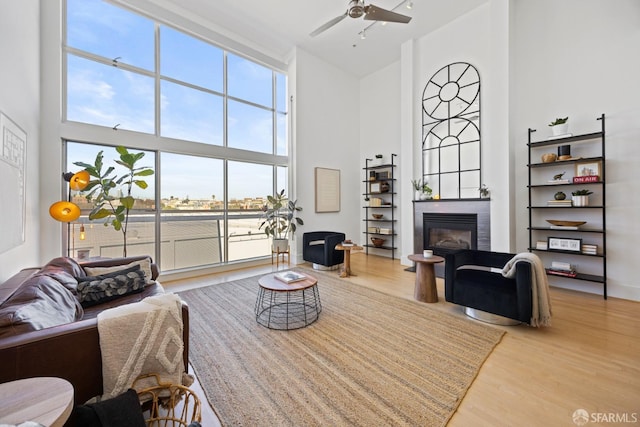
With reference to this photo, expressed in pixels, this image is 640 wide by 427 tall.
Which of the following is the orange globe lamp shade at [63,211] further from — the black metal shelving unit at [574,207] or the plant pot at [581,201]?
the plant pot at [581,201]

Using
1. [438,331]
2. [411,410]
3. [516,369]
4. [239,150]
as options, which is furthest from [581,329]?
[239,150]

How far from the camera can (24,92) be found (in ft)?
9.07

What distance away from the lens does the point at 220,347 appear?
2416mm

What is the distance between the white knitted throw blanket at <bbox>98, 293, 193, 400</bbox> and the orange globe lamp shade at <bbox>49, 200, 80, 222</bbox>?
2.42 m

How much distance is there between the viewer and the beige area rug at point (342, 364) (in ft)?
5.46

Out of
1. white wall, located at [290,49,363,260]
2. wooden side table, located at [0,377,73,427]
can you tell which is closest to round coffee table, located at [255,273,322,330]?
wooden side table, located at [0,377,73,427]

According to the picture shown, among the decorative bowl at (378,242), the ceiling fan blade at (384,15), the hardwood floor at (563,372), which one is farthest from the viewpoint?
the decorative bowl at (378,242)

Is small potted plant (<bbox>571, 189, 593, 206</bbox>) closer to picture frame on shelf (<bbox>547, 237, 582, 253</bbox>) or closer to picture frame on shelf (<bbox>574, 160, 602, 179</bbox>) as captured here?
picture frame on shelf (<bbox>574, 160, 602, 179</bbox>)

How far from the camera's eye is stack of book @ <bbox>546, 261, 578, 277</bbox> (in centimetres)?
366

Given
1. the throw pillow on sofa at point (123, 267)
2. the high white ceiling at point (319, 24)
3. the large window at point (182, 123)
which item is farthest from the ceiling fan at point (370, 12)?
the throw pillow on sofa at point (123, 267)

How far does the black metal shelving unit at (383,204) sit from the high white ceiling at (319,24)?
2.45 meters

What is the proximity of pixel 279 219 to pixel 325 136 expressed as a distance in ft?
7.75

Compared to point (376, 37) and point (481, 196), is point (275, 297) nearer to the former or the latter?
point (481, 196)

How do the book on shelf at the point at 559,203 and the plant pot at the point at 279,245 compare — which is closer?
the book on shelf at the point at 559,203
